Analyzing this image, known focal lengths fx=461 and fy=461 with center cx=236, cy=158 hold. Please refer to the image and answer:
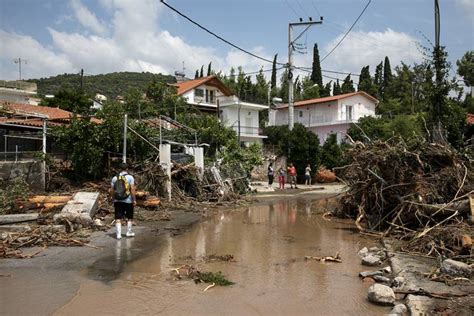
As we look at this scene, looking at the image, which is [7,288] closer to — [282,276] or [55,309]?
[55,309]

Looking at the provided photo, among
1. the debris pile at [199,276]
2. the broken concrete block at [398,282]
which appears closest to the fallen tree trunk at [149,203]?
the debris pile at [199,276]

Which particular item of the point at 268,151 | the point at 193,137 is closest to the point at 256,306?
the point at 193,137

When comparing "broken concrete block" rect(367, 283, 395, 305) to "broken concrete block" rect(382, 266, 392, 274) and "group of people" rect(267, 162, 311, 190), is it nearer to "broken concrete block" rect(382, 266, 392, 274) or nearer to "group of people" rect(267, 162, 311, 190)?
"broken concrete block" rect(382, 266, 392, 274)

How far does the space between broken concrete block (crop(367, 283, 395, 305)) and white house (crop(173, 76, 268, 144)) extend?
43.2 metres

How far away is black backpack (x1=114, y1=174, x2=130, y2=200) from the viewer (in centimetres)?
1104

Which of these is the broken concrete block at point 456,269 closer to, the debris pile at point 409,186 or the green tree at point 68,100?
the debris pile at point 409,186

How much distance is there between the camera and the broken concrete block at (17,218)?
12.5 m

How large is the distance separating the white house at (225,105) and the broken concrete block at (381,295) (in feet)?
142

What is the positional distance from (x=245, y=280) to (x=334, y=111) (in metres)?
50.3

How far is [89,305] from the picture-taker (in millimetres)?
6215

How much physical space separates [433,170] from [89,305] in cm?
1083

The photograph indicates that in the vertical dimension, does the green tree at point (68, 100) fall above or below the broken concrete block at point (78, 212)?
above

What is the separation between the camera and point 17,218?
41.3ft

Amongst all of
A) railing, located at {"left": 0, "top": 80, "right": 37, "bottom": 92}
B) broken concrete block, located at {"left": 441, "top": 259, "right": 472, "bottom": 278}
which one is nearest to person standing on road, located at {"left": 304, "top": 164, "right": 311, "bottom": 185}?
broken concrete block, located at {"left": 441, "top": 259, "right": 472, "bottom": 278}
